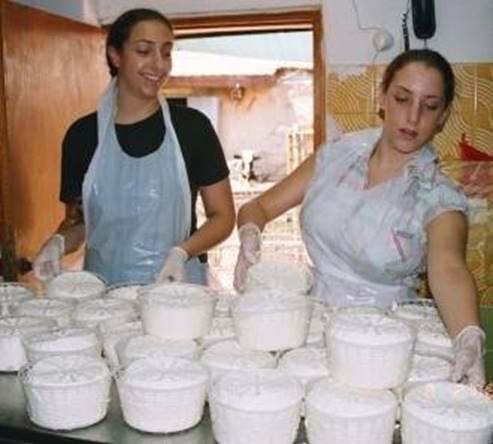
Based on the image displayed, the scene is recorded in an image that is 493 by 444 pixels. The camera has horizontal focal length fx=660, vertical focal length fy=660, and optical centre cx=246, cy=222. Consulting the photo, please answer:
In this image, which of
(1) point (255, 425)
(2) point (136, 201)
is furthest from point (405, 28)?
(1) point (255, 425)

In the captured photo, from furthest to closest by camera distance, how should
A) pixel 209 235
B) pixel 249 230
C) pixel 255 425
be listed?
pixel 209 235 < pixel 249 230 < pixel 255 425

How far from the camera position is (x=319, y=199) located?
2068 mm

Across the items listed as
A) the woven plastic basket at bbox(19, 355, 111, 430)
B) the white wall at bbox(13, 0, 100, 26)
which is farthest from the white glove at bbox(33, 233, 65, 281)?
the white wall at bbox(13, 0, 100, 26)

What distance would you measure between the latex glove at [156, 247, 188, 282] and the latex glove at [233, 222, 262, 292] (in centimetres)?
18

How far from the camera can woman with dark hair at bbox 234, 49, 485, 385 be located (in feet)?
5.91

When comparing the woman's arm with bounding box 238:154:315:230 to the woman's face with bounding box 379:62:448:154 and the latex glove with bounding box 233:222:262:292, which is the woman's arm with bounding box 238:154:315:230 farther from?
→ the woman's face with bounding box 379:62:448:154

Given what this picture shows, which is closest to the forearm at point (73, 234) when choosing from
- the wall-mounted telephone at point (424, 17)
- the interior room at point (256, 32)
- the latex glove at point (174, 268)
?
the interior room at point (256, 32)

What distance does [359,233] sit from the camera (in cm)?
195

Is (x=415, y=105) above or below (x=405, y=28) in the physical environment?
below

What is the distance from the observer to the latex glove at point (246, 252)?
1909 mm

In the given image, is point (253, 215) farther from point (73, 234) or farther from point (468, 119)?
point (468, 119)

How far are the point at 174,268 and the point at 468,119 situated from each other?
192 centimetres

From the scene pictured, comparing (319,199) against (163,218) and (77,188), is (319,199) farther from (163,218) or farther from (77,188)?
(77,188)

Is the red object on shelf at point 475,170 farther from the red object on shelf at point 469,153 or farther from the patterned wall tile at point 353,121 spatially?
the patterned wall tile at point 353,121
